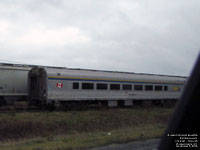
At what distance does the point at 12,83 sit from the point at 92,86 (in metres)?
6.97

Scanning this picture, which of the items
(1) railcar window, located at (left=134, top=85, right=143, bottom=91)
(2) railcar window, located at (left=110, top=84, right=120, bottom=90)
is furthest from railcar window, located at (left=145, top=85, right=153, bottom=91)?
(2) railcar window, located at (left=110, top=84, right=120, bottom=90)

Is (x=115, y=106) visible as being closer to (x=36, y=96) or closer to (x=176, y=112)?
(x=36, y=96)

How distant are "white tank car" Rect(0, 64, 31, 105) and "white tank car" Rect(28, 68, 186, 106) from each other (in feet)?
4.07

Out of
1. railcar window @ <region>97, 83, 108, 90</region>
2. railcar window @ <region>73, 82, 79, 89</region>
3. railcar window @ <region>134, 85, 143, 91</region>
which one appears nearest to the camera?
railcar window @ <region>73, 82, 79, 89</region>

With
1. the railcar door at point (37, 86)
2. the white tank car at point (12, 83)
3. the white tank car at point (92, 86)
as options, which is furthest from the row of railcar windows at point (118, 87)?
the white tank car at point (12, 83)

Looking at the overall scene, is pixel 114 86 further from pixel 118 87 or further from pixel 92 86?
pixel 92 86

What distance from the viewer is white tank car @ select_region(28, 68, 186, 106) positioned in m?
21.6

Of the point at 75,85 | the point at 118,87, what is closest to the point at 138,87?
the point at 118,87

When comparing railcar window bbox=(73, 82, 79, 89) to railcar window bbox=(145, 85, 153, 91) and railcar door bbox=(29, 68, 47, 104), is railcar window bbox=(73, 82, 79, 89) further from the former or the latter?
railcar window bbox=(145, 85, 153, 91)

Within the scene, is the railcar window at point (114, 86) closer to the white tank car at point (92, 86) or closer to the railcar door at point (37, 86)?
the white tank car at point (92, 86)

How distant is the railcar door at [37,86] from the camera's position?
70.6 feet

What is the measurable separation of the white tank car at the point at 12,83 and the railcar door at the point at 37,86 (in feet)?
4.03

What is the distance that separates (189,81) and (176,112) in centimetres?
33

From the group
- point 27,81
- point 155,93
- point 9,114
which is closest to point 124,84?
point 155,93
